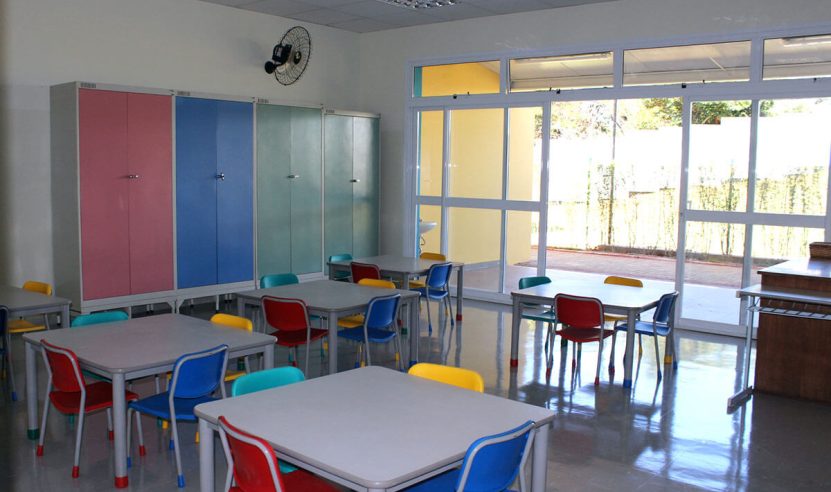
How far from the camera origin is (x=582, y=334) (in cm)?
568

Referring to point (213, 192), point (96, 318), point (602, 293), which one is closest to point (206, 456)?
point (96, 318)

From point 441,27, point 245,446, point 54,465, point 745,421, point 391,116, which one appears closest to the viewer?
point 245,446

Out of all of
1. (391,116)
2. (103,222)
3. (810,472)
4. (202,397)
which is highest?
(391,116)

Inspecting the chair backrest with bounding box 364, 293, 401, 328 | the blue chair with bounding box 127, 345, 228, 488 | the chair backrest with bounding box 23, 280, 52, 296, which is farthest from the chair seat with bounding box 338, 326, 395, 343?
the chair backrest with bounding box 23, 280, 52, 296

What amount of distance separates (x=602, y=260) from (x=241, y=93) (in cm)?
681

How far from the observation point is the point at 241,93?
8984mm

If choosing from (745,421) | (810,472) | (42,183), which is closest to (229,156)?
(42,183)

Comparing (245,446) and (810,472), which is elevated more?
(245,446)

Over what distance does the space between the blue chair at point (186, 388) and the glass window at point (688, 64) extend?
5958 mm

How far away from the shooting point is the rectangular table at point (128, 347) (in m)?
3.63

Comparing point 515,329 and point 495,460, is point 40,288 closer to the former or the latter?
point 515,329

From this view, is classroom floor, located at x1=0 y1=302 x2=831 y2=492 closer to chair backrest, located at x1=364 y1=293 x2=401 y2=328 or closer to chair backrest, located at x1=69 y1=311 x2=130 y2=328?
chair backrest, located at x1=69 y1=311 x2=130 y2=328

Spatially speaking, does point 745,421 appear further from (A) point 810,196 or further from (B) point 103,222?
(B) point 103,222

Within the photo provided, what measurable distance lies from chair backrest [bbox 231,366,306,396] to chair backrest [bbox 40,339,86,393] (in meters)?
0.96
